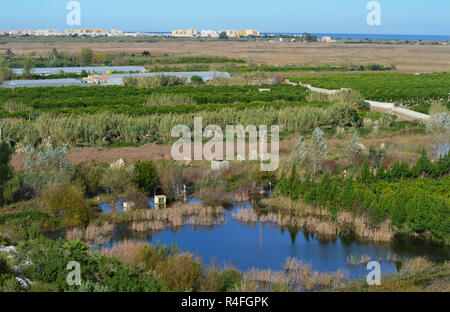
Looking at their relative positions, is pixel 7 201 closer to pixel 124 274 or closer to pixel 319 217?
pixel 124 274

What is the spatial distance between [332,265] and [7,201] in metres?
10.0

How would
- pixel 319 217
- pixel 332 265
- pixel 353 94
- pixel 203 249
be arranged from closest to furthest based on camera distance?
1. pixel 332 265
2. pixel 203 249
3. pixel 319 217
4. pixel 353 94

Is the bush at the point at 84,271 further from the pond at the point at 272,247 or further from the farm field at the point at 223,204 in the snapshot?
the pond at the point at 272,247

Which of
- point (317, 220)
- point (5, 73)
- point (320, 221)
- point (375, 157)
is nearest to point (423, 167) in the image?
point (375, 157)

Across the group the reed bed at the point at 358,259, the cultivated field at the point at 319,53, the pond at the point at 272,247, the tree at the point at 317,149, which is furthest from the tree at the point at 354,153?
the cultivated field at the point at 319,53

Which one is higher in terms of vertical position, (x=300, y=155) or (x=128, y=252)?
(x=300, y=155)

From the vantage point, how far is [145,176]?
17984mm

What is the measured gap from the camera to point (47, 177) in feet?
56.9

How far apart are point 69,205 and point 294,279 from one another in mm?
6982

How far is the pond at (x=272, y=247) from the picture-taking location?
43.6 ft

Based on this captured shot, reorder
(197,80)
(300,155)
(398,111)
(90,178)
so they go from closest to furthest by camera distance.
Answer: (90,178) → (300,155) → (398,111) → (197,80)

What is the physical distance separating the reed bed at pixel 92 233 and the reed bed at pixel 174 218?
80cm

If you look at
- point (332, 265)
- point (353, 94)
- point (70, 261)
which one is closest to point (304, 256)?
point (332, 265)

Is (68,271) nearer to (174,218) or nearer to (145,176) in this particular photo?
(174,218)
